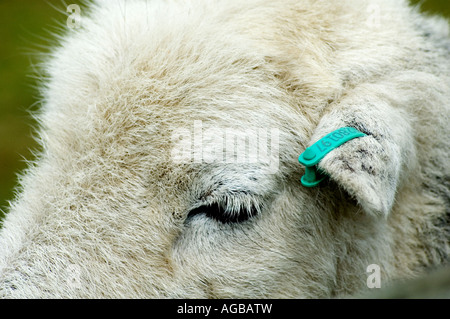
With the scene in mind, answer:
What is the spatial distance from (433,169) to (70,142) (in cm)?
275

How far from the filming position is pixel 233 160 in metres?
3.54

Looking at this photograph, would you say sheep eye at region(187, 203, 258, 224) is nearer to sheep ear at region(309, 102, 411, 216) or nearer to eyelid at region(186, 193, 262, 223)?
eyelid at region(186, 193, 262, 223)

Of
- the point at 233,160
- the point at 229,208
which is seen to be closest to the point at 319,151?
the point at 233,160

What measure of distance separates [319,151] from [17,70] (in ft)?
31.6

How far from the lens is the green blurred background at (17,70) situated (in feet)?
30.0

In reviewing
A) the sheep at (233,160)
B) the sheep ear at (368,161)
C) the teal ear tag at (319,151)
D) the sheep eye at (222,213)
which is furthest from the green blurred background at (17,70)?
the teal ear tag at (319,151)

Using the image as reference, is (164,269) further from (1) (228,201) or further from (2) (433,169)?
(2) (433,169)

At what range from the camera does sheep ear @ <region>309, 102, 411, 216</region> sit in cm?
325

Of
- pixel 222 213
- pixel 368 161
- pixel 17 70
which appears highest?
pixel 368 161

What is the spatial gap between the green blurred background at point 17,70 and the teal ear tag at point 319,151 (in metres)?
5.51

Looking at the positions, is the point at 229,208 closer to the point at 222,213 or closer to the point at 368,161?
the point at 222,213

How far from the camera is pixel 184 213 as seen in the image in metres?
3.60

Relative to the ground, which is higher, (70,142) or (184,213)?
(70,142)
